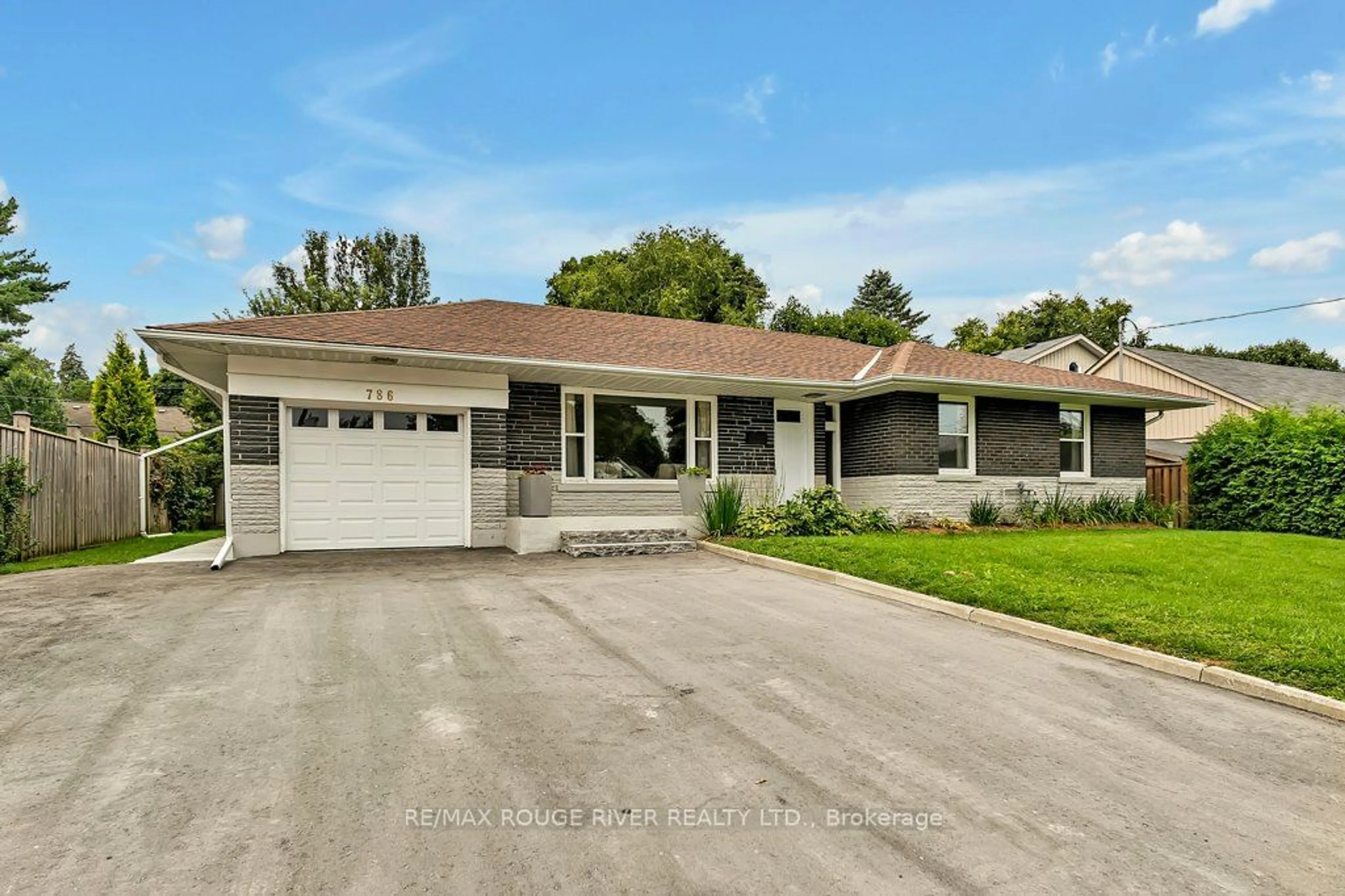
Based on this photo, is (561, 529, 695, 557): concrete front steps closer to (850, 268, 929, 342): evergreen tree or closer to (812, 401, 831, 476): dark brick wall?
(812, 401, 831, 476): dark brick wall

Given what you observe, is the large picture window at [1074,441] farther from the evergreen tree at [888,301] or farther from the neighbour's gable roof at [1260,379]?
the evergreen tree at [888,301]

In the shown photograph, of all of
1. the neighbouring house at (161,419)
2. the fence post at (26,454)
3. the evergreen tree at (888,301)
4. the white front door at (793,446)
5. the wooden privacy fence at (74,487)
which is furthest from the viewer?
the evergreen tree at (888,301)

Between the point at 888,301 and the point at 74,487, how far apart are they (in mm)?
53314

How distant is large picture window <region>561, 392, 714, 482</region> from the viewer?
41.9 ft

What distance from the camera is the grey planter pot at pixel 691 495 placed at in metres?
12.6

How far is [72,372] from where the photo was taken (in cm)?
7569

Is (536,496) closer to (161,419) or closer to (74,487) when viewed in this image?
(74,487)

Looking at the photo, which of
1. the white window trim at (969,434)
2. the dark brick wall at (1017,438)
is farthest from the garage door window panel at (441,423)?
the dark brick wall at (1017,438)

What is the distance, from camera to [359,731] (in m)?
3.67

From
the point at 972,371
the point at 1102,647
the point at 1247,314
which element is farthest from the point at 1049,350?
the point at 1102,647

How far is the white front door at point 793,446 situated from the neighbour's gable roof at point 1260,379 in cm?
1843

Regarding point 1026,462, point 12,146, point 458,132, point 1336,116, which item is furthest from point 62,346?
point 1336,116

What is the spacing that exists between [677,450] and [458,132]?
9.20 metres

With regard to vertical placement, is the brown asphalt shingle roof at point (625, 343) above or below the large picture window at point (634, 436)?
above
